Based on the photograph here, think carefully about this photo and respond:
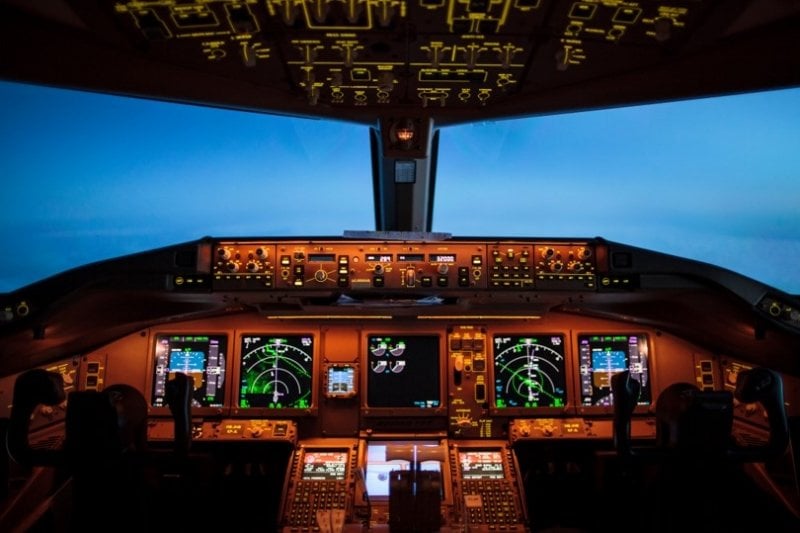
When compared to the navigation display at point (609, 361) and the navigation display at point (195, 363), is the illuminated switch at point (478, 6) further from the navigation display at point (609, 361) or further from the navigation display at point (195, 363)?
the navigation display at point (195, 363)

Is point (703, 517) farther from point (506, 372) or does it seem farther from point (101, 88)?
point (101, 88)

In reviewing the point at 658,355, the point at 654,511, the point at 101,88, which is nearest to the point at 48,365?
the point at 101,88

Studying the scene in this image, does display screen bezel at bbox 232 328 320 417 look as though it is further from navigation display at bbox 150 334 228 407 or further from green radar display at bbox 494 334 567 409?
green radar display at bbox 494 334 567 409

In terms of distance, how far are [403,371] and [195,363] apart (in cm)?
113

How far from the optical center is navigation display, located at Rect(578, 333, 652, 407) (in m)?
3.39

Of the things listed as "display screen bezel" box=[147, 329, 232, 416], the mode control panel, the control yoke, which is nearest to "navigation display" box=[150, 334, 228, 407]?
"display screen bezel" box=[147, 329, 232, 416]

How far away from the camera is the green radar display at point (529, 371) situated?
11.0ft

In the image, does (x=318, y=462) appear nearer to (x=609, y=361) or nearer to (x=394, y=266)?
(x=394, y=266)

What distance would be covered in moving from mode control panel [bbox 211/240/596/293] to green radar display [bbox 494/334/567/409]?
0.60 m

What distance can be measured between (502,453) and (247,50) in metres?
2.27

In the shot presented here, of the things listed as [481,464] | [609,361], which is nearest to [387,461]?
[481,464]

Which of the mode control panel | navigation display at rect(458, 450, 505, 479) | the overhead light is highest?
the overhead light

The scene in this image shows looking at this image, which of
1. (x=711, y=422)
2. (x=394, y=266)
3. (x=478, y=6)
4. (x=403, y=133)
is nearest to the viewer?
(x=478, y=6)

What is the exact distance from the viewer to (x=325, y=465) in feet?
10.3
